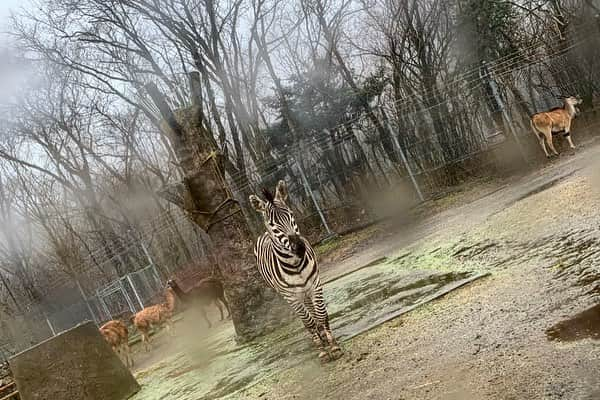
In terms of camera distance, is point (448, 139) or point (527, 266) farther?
point (448, 139)

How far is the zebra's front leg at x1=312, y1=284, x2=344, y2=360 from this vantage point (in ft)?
20.7

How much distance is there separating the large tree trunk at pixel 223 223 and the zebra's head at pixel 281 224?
3416 millimetres

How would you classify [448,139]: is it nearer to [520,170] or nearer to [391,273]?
[520,170]

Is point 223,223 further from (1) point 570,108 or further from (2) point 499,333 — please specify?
(1) point 570,108

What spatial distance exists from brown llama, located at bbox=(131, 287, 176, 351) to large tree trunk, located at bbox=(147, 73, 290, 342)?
5672 mm

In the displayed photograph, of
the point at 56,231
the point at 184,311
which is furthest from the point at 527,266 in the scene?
the point at 56,231

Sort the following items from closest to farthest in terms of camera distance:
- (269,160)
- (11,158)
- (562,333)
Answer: (562,333) < (269,160) < (11,158)

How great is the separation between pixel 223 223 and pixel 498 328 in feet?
20.2

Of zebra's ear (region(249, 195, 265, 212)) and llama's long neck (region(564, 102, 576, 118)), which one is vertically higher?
zebra's ear (region(249, 195, 265, 212))

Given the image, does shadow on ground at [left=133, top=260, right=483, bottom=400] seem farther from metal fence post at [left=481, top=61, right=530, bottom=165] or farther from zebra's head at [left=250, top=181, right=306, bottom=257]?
metal fence post at [left=481, top=61, right=530, bottom=165]

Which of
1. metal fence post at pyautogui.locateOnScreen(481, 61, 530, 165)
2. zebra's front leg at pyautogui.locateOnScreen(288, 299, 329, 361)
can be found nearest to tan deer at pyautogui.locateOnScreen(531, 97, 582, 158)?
metal fence post at pyautogui.locateOnScreen(481, 61, 530, 165)

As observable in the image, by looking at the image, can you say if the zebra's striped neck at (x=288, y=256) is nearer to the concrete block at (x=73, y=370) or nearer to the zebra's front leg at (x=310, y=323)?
the zebra's front leg at (x=310, y=323)

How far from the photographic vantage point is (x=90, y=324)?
31.1 feet

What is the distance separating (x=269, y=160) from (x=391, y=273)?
12.5 m
